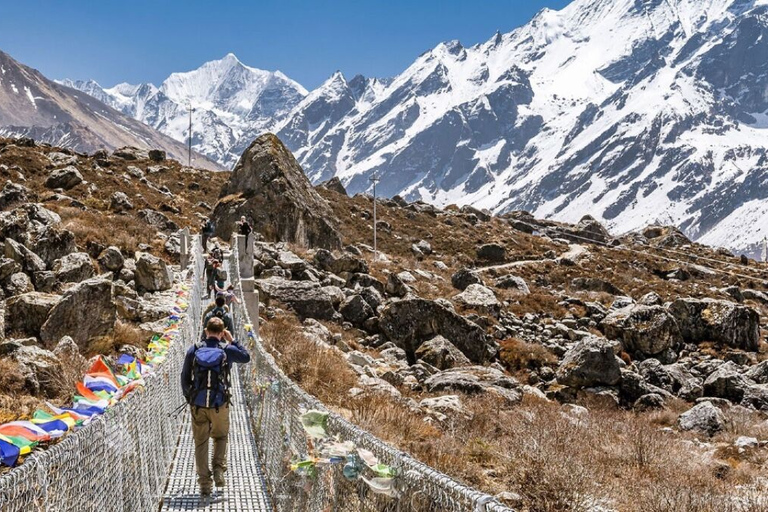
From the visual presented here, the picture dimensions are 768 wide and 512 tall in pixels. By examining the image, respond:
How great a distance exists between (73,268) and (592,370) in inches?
602

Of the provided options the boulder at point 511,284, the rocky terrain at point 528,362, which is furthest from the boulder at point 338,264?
the boulder at point 511,284

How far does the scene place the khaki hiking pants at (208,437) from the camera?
7117 mm

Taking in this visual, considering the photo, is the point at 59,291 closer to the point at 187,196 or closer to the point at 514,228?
the point at 187,196

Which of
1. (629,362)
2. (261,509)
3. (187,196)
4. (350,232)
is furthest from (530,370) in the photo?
(187,196)

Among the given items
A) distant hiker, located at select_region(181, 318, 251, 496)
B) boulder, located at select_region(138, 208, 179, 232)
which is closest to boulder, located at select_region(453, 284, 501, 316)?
boulder, located at select_region(138, 208, 179, 232)

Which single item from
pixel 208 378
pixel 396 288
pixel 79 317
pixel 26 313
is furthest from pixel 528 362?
pixel 208 378

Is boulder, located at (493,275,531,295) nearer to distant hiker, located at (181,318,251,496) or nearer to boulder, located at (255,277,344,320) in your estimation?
boulder, located at (255,277,344,320)

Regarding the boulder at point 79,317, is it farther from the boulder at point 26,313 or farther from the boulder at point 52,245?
the boulder at point 52,245

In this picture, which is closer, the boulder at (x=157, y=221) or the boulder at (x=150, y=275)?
the boulder at (x=150, y=275)

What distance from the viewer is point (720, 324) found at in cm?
2822

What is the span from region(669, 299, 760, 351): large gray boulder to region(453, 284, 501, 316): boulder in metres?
8.10

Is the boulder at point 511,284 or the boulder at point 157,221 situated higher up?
the boulder at point 157,221

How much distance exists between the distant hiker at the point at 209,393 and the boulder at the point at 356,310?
15.4 metres

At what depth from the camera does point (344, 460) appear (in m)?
4.74
